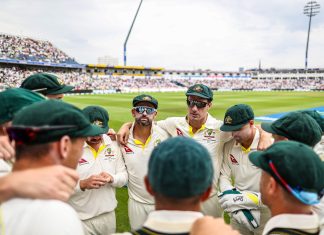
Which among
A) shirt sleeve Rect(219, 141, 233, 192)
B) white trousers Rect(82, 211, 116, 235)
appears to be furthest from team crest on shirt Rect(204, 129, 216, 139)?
white trousers Rect(82, 211, 116, 235)

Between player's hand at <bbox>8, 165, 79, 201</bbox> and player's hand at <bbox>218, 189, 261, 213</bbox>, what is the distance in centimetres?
220

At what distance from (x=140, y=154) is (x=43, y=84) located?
1.50m

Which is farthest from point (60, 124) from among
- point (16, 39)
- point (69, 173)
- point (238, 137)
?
point (16, 39)

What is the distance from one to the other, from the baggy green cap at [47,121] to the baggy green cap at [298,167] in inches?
47.0

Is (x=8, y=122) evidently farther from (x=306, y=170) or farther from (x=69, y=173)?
(x=306, y=170)

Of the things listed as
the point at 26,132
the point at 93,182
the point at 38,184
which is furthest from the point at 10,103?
the point at 93,182

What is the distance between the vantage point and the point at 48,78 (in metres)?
3.30

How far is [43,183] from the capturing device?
53.8 inches

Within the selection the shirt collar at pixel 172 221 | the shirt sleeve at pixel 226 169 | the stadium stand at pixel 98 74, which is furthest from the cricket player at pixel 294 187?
the stadium stand at pixel 98 74

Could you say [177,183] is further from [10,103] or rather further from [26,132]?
[10,103]

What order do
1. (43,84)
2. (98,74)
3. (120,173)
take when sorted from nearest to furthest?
1. (43,84)
2. (120,173)
3. (98,74)

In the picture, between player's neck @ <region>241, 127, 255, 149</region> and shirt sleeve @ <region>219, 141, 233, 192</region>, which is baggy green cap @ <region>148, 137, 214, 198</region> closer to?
player's neck @ <region>241, 127, 255, 149</region>

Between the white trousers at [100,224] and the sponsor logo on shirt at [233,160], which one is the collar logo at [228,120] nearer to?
the sponsor logo on shirt at [233,160]

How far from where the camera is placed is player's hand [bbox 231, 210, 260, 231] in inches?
123
